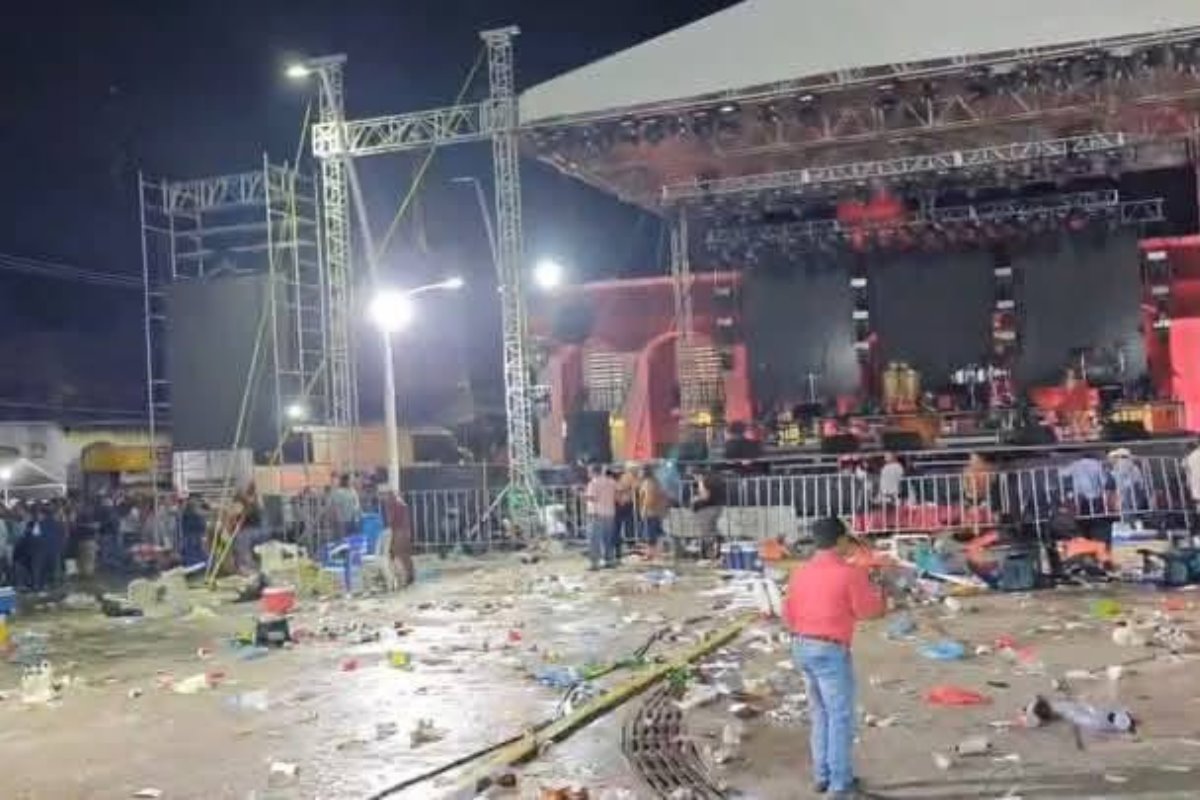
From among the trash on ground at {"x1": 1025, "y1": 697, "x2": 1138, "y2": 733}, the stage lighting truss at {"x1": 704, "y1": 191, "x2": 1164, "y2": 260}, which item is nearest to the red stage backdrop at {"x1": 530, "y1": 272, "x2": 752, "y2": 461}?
the stage lighting truss at {"x1": 704, "y1": 191, "x2": 1164, "y2": 260}

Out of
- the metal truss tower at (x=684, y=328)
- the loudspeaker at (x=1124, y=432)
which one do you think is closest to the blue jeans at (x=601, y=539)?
the loudspeaker at (x=1124, y=432)

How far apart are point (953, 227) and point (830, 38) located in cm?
997

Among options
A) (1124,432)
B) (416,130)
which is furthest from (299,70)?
(1124,432)

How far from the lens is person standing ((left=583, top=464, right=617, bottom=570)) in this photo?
19688 millimetres

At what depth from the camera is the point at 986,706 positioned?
917cm

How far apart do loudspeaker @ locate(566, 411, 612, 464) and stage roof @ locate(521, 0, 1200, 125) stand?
7912mm

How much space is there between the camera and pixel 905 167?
2641 cm

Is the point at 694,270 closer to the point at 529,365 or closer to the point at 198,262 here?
the point at 529,365

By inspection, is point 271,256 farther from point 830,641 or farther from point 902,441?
point 830,641

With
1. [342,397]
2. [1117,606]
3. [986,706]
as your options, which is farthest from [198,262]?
[986,706]

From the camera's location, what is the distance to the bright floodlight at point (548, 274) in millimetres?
30516

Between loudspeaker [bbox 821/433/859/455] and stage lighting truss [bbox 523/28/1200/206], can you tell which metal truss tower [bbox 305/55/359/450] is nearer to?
stage lighting truss [bbox 523/28/1200/206]

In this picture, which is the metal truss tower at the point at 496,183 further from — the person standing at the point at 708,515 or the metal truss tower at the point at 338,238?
the person standing at the point at 708,515

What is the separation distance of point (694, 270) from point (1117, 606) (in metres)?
18.2
